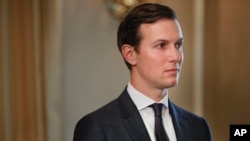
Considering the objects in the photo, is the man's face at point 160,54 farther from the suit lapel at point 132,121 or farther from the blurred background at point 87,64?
the blurred background at point 87,64

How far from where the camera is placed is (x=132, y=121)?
0.92 meters

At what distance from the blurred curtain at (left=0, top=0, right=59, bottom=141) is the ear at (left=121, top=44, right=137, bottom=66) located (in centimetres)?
52

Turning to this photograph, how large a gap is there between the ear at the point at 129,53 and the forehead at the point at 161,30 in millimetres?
47

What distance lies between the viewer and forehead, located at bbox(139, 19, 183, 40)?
0.92 meters

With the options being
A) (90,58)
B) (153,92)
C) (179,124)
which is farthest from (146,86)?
(90,58)

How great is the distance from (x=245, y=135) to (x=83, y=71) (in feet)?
2.04

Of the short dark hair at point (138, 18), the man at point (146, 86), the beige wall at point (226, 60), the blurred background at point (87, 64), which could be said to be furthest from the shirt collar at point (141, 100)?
the beige wall at point (226, 60)

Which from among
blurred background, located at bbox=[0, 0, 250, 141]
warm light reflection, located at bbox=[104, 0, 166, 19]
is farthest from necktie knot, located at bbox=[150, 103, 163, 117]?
warm light reflection, located at bbox=[104, 0, 166, 19]

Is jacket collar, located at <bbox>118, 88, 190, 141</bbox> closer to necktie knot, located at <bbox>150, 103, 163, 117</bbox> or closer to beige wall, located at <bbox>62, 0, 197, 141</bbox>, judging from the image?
necktie knot, located at <bbox>150, 103, 163, 117</bbox>

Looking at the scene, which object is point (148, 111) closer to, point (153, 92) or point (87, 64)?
point (153, 92)

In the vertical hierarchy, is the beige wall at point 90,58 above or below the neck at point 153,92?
above

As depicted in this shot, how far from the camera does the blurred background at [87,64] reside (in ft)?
4.72

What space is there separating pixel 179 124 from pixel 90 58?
1.92 ft

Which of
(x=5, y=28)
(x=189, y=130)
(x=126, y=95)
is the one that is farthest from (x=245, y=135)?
(x=5, y=28)
